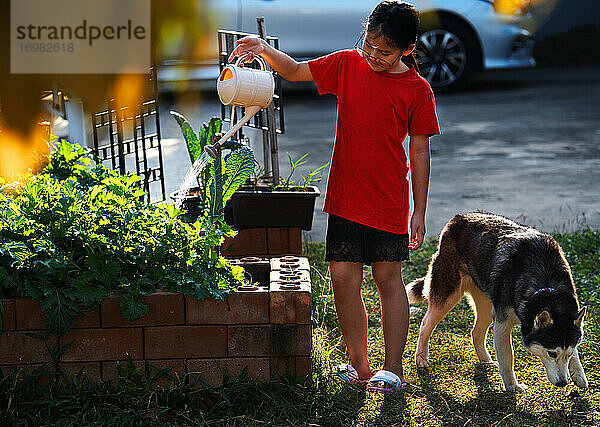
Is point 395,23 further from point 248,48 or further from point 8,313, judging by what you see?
point 8,313

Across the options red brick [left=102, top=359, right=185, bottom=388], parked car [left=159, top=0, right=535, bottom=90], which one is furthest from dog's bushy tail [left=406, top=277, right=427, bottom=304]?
parked car [left=159, top=0, right=535, bottom=90]

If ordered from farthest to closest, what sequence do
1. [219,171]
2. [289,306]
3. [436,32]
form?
[436,32] < [219,171] < [289,306]

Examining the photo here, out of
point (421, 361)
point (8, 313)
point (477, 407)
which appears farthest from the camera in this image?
point (421, 361)

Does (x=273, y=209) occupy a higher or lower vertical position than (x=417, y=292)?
higher

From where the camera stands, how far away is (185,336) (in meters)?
3.17

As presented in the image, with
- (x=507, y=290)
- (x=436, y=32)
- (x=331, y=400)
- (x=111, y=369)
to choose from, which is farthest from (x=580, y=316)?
(x=436, y=32)

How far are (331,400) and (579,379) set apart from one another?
115 cm

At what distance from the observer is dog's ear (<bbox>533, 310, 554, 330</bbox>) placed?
3.35 metres

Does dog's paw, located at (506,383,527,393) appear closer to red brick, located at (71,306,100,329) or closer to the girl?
the girl

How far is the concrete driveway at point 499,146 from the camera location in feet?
22.5

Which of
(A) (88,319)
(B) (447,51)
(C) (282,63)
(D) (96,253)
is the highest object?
(B) (447,51)

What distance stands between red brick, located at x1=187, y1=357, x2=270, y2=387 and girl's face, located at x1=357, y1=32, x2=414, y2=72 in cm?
130

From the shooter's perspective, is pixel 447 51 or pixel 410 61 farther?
pixel 447 51

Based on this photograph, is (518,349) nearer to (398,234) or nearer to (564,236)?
(398,234)
